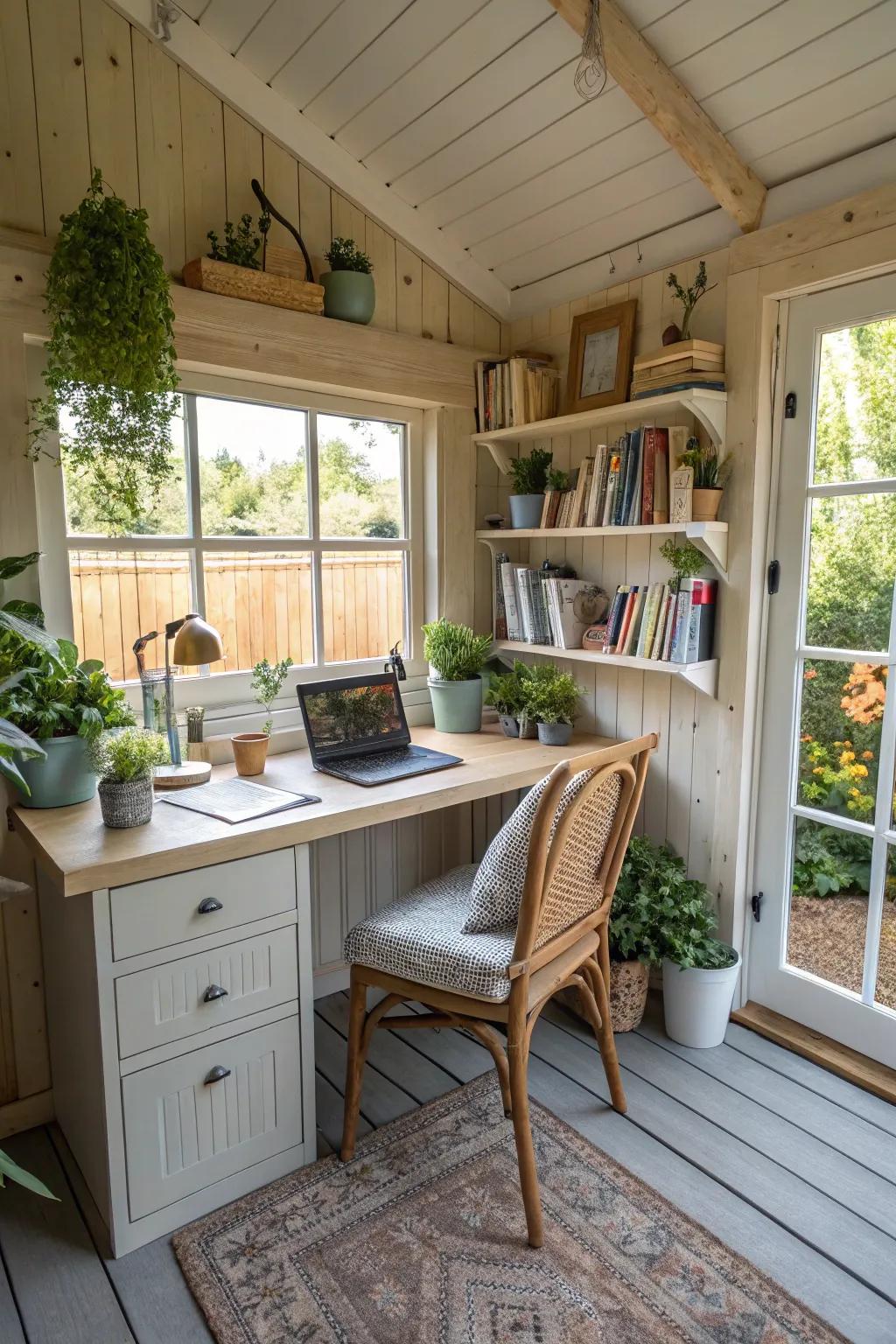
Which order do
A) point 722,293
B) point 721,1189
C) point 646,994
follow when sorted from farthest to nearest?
1. point 646,994
2. point 722,293
3. point 721,1189

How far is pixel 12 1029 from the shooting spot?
6.51 ft

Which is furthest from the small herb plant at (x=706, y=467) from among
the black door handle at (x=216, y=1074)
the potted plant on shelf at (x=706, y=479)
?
the black door handle at (x=216, y=1074)

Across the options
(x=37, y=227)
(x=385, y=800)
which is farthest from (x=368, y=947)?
(x=37, y=227)

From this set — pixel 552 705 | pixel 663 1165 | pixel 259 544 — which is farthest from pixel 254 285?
pixel 663 1165

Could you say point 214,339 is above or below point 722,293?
below

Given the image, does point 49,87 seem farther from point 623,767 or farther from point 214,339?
point 623,767

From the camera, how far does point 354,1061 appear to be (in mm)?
1835

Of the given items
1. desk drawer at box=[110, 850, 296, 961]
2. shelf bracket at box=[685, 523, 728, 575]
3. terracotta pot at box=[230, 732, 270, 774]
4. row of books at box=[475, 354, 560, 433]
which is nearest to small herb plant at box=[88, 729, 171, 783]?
desk drawer at box=[110, 850, 296, 961]

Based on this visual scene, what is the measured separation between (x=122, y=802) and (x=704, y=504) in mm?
1564

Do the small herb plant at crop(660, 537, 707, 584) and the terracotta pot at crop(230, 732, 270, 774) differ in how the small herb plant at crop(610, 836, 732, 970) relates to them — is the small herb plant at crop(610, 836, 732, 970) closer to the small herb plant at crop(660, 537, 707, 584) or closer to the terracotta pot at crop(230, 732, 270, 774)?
the small herb plant at crop(660, 537, 707, 584)

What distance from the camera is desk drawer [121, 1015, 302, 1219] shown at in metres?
1.61

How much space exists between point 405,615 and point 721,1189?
70.8 inches

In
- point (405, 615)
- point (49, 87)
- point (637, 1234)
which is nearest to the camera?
point (637, 1234)

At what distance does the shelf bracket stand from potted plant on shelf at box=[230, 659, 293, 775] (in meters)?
1.14
